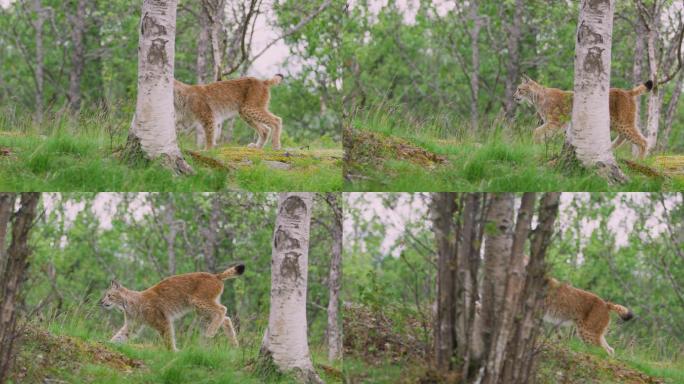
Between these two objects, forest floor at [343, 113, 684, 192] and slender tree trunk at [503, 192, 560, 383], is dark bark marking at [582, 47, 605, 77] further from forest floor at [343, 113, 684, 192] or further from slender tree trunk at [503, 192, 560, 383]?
slender tree trunk at [503, 192, 560, 383]

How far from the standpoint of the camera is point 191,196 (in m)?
21.7

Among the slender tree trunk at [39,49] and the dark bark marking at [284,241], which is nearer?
the dark bark marking at [284,241]

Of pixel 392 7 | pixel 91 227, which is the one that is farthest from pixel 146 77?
pixel 392 7

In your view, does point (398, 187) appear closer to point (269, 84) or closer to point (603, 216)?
point (269, 84)

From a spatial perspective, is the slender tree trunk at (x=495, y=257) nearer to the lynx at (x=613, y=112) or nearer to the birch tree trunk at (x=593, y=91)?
the birch tree trunk at (x=593, y=91)

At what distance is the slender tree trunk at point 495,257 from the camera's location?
7254mm

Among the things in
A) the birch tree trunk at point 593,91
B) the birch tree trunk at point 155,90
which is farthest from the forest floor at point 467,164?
the birch tree trunk at point 155,90

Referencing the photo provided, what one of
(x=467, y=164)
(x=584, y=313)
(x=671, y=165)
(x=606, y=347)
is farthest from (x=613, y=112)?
(x=606, y=347)

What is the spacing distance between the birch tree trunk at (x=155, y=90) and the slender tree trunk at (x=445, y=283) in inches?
145

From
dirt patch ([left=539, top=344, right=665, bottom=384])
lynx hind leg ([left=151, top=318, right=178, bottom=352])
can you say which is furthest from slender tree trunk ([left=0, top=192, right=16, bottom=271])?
dirt patch ([left=539, top=344, right=665, bottom=384])

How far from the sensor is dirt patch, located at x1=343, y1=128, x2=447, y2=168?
10430mm

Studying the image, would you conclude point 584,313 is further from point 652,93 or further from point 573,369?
point 652,93

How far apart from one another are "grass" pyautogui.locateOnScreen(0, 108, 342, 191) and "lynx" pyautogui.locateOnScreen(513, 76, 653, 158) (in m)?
3.61

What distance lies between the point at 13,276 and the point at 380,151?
16.7 ft
